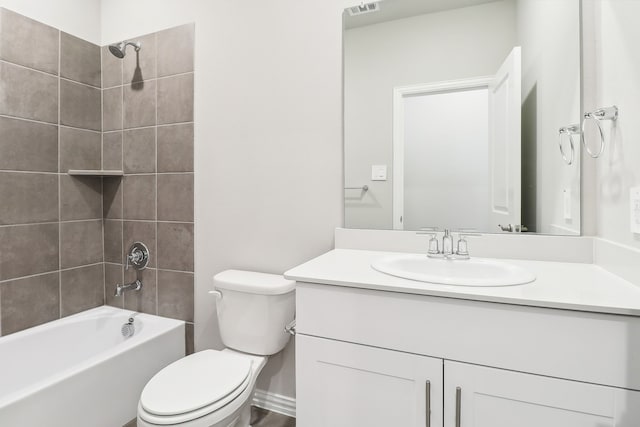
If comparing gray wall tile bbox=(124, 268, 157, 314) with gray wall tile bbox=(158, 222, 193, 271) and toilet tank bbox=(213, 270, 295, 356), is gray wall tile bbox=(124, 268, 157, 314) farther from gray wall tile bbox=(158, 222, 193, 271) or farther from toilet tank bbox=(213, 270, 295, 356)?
toilet tank bbox=(213, 270, 295, 356)

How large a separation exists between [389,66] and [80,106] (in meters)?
1.86

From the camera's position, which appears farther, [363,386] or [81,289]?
[81,289]

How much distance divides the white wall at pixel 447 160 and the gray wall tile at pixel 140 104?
58.7 inches

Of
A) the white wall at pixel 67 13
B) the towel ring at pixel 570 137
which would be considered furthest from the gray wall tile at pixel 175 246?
the towel ring at pixel 570 137

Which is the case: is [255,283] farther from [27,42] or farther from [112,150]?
[27,42]

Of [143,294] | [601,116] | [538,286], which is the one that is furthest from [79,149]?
[601,116]

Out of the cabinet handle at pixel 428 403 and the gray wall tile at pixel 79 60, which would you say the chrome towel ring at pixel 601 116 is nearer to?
the cabinet handle at pixel 428 403

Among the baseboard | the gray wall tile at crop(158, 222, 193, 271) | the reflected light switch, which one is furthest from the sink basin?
the gray wall tile at crop(158, 222, 193, 271)

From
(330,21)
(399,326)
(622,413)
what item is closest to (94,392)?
(399,326)

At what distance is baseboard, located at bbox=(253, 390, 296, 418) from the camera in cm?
171

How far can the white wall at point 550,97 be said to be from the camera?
125 cm

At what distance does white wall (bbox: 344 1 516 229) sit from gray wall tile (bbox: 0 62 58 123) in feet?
5.49

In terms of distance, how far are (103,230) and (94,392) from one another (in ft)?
3.56

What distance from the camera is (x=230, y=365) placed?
1426 millimetres
